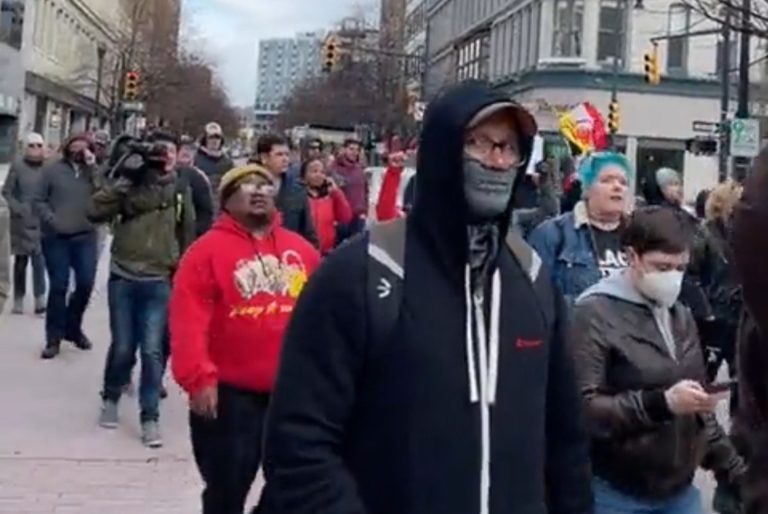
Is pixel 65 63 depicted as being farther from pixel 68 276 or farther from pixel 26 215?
pixel 68 276

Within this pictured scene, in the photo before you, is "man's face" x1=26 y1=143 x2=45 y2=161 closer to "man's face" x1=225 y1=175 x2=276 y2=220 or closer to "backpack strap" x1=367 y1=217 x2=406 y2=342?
"man's face" x1=225 y1=175 x2=276 y2=220

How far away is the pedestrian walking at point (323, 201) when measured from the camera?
11509 millimetres

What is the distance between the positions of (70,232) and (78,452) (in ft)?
13.7

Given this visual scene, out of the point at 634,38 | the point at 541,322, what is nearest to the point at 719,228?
the point at 541,322

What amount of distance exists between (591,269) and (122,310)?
340 centimetres

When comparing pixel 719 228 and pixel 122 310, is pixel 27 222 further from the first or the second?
pixel 719 228

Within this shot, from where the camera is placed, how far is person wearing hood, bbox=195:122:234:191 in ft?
37.8

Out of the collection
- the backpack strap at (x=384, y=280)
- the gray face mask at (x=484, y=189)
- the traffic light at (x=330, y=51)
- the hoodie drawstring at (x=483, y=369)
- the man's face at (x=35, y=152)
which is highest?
the traffic light at (x=330, y=51)

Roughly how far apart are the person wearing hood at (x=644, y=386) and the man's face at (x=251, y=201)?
1.86 meters

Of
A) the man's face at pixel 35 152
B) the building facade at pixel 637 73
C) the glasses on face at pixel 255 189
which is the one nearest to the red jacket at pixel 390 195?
the man's face at pixel 35 152

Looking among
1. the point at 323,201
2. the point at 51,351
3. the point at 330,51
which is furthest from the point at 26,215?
the point at 330,51

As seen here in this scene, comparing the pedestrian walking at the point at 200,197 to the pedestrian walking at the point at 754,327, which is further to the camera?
the pedestrian walking at the point at 200,197

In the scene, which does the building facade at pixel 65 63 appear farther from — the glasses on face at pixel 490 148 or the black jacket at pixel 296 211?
the glasses on face at pixel 490 148

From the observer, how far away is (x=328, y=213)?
11.8 meters
